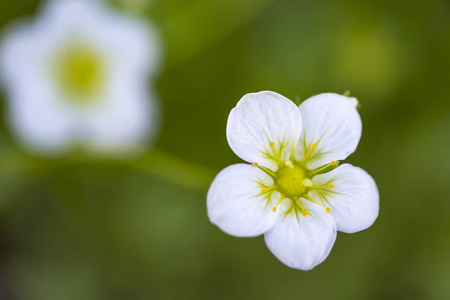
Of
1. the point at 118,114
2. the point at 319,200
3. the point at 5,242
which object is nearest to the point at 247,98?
the point at 319,200

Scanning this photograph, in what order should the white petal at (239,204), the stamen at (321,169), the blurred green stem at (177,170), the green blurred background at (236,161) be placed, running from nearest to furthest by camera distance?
1. the white petal at (239,204)
2. the stamen at (321,169)
3. the blurred green stem at (177,170)
4. the green blurred background at (236,161)

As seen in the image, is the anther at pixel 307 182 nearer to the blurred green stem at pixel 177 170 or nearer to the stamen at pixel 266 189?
the stamen at pixel 266 189

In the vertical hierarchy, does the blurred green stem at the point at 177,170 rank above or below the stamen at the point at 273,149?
above

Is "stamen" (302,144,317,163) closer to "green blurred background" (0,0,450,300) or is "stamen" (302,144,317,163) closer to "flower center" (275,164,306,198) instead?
"flower center" (275,164,306,198)

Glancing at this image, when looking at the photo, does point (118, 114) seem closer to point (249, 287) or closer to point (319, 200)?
point (249, 287)

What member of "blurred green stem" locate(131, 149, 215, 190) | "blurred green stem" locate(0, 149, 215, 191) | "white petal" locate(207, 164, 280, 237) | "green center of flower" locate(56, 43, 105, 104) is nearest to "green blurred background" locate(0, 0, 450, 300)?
"blurred green stem" locate(0, 149, 215, 191)

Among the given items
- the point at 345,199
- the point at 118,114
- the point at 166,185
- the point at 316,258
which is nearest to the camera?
the point at 316,258

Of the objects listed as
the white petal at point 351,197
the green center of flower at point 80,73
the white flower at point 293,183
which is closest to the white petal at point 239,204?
the white flower at point 293,183
